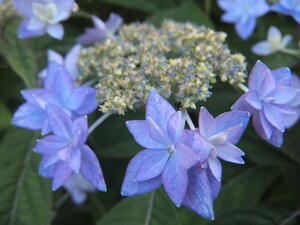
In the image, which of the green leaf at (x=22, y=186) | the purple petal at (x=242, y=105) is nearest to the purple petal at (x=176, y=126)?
the purple petal at (x=242, y=105)

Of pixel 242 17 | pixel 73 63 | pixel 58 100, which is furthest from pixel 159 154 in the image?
pixel 242 17

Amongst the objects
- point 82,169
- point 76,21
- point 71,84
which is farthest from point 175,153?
point 76,21

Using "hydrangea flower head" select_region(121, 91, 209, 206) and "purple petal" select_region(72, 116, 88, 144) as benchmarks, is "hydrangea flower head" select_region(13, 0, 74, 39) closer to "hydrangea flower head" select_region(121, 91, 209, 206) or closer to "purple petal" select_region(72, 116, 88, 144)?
"purple petal" select_region(72, 116, 88, 144)

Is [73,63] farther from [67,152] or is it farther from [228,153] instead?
[228,153]

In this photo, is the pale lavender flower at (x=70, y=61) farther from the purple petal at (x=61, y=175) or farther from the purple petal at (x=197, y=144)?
the purple petal at (x=197, y=144)

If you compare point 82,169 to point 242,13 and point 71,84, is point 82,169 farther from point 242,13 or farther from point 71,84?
point 242,13

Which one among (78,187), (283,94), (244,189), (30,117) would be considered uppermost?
(283,94)
